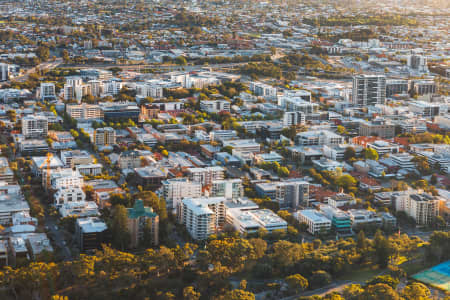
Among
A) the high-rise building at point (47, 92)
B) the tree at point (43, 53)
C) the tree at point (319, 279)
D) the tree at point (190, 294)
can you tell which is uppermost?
the tree at point (43, 53)

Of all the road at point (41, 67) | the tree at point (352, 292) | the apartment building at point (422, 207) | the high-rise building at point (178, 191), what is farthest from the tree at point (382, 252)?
the road at point (41, 67)

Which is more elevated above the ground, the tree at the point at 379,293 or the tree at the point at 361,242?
the tree at the point at 379,293

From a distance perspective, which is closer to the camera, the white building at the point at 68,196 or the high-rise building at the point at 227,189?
the white building at the point at 68,196

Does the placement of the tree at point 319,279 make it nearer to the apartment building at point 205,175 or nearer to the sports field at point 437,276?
the sports field at point 437,276

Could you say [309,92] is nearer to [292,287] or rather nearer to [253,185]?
[253,185]

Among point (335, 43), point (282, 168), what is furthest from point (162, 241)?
point (335, 43)
